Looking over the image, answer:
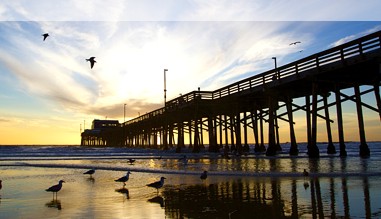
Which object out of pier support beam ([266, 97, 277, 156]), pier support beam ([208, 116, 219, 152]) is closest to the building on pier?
pier support beam ([208, 116, 219, 152])

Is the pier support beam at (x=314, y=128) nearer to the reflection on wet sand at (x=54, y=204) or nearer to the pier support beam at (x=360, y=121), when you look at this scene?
the pier support beam at (x=360, y=121)

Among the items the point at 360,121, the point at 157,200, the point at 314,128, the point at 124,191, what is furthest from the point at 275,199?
the point at 360,121

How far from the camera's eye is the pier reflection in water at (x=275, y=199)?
6.87 meters

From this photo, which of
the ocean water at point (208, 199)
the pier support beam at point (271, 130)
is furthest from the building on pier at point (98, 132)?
the ocean water at point (208, 199)

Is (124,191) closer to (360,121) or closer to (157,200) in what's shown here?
(157,200)

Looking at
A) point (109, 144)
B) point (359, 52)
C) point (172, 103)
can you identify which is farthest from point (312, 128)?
point (109, 144)

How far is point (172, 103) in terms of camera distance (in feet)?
138

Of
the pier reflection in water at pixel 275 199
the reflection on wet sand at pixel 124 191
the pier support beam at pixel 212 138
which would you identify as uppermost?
the pier support beam at pixel 212 138

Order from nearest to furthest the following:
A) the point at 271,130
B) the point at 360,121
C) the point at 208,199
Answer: the point at 208,199
the point at 360,121
the point at 271,130

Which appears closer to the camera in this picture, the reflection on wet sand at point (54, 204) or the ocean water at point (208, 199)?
the ocean water at point (208, 199)

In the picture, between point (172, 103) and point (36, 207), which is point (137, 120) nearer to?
point (172, 103)

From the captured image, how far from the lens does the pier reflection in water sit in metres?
6.87

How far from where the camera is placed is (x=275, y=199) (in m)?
8.43

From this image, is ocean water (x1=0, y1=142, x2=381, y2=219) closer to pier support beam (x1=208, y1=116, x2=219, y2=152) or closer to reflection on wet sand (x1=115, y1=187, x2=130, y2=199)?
reflection on wet sand (x1=115, y1=187, x2=130, y2=199)
